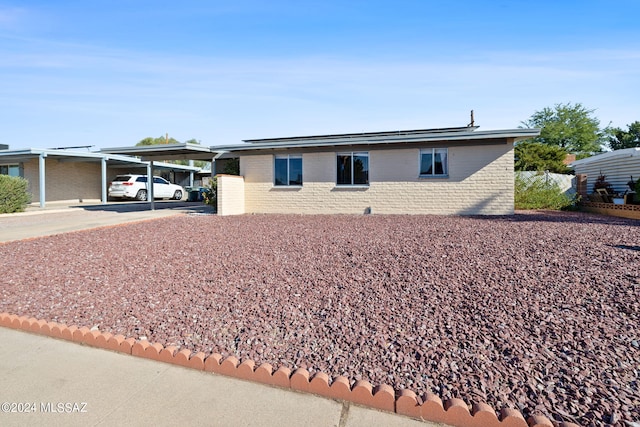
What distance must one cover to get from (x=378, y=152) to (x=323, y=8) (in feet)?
17.9

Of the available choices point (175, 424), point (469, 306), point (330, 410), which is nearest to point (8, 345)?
point (175, 424)

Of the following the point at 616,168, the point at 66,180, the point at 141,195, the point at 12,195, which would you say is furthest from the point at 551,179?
the point at 66,180

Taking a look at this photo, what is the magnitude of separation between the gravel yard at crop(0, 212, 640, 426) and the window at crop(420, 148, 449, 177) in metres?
6.03

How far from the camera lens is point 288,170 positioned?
14.6 m

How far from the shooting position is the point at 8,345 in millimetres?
3504

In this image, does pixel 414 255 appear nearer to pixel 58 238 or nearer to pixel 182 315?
pixel 182 315

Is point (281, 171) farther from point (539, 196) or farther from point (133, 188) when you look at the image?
point (133, 188)

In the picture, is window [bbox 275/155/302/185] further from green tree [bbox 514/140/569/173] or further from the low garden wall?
green tree [bbox 514/140/569/173]

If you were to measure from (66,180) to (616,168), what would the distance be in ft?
102

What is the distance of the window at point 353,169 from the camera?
13.8 meters

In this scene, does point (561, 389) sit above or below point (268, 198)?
below

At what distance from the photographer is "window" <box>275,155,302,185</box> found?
47.6 feet

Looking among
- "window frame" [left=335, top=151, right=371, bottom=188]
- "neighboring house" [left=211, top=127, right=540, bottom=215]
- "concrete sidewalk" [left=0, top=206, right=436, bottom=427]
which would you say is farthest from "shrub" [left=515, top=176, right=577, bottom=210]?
"concrete sidewalk" [left=0, top=206, right=436, bottom=427]

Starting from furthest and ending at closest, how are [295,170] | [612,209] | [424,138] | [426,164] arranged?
[295,170] < [426,164] < [612,209] < [424,138]
